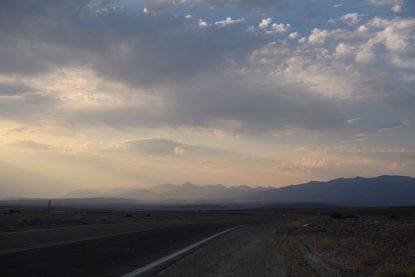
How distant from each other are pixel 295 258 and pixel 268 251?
3.40 meters

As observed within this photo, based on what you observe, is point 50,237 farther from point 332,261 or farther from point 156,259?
point 332,261

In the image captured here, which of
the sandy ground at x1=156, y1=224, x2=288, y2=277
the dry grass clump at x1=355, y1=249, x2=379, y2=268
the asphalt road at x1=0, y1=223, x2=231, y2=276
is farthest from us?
the dry grass clump at x1=355, y1=249, x2=379, y2=268

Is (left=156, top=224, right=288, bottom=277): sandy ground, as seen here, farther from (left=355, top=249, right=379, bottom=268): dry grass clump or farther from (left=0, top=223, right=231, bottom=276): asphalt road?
(left=355, top=249, right=379, bottom=268): dry grass clump

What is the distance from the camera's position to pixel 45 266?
14977mm

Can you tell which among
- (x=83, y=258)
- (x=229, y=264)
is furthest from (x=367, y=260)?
(x=83, y=258)

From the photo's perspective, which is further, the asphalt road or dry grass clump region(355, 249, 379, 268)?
dry grass clump region(355, 249, 379, 268)

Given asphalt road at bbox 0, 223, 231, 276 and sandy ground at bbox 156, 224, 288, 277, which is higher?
asphalt road at bbox 0, 223, 231, 276

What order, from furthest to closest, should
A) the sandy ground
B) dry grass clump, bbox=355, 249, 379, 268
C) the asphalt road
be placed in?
dry grass clump, bbox=355, 249, 379, 268, the sandy ground, the asphalt road

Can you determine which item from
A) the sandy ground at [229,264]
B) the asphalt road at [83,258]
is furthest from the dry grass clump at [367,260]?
the asphalt road at [83,258]

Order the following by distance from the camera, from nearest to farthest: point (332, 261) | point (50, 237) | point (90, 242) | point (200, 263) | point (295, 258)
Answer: point (200, 263)
point (332, 261)
point (295, 258)
point (90, 242)
point (50, 237)

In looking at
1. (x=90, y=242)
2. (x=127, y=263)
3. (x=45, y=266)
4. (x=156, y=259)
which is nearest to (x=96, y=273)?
(x=45, y=266)

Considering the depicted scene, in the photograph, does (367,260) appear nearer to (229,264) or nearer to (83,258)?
(229,264)

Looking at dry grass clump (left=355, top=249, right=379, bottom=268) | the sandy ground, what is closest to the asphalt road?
the sandy ground

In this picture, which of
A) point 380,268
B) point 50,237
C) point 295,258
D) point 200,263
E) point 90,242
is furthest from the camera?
point 50,237
